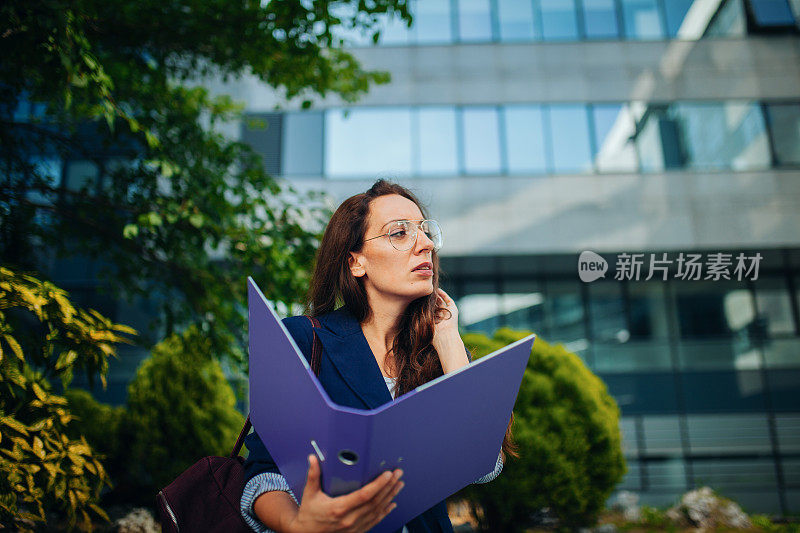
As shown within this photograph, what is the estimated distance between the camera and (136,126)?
12.2 feet

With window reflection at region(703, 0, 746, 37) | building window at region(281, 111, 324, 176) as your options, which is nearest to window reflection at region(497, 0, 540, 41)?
window reflection at region(703, 0, 746, 37)

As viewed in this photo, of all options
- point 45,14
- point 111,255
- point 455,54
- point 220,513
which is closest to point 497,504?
point 111,255

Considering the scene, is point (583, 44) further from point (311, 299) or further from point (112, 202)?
point (311, 299)

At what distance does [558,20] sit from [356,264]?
12.5 meters

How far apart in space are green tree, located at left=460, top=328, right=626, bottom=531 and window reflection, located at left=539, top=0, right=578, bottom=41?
8565mm

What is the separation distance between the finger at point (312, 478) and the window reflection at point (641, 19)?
13.6 meters

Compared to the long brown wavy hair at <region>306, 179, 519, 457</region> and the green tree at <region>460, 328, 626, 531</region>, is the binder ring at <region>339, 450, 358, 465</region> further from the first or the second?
the green tree at <region>460, 328, 626, 531</region>

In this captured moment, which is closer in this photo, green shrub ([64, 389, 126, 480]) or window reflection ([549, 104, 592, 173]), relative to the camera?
green shrub ([64, 389, 126, 480])

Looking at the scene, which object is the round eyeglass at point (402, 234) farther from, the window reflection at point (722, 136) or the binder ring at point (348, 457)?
the window reflection at point (722, 136)

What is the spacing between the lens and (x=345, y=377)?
1697mm

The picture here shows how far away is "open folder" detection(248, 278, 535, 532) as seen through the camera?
3.88ft

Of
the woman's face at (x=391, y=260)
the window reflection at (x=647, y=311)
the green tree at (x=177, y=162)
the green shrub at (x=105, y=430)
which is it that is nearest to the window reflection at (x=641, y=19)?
the window reflection at (x=647, y=311)

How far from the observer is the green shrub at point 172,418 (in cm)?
707

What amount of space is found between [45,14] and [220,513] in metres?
3.05
